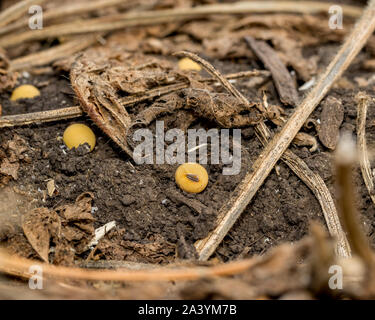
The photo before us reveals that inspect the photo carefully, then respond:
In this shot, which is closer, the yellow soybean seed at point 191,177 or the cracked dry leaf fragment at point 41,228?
the cracked dry leaf fragment at point 41,228

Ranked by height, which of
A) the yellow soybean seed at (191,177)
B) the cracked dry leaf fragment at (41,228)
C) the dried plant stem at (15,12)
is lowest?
the cracked dry leaf fragment at (41,228)

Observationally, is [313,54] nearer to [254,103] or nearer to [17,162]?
[254,103]

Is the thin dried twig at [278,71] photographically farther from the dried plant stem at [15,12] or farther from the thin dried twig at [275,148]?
the dried plant stem at [15,12]

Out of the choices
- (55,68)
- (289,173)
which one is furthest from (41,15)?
(289,173)

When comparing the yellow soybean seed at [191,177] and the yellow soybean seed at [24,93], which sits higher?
the yellow soybean seed at [24,93]

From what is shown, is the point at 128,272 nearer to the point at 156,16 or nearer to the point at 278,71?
the point at 278,71

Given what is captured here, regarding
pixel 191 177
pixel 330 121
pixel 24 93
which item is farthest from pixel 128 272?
pixel 24 93

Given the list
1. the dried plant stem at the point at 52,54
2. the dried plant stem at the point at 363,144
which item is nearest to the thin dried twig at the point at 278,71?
the dried plant stem at the point at 363,144
